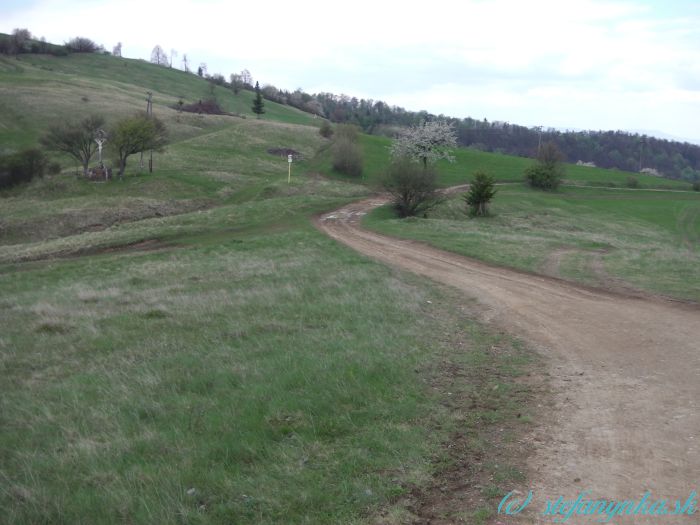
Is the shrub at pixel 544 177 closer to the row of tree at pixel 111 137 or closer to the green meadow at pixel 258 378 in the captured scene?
the row of tree at pixel 111 137

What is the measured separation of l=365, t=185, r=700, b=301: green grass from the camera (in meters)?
19.2

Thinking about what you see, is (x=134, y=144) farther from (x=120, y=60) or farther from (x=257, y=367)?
(x=120, y=60)

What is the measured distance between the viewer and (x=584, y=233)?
1500 inches

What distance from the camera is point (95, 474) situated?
19.5 ft

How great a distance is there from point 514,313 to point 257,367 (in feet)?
22.3

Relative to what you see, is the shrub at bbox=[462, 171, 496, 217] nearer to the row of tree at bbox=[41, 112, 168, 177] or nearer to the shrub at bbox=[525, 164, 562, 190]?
the row of tree at bbox=[41, 112, 168, 177]

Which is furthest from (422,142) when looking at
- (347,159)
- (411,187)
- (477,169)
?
(411,187)

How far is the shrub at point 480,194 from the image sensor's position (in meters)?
42.2

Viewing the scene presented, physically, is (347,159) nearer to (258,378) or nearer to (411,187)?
(411,187)

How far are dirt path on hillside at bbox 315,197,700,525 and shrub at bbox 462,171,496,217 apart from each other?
25.2m

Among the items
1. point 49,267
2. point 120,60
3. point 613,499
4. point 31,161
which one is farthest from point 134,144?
point 120,60

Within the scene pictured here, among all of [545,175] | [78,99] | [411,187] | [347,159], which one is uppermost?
[78,99]

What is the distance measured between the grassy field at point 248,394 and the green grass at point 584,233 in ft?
20.4

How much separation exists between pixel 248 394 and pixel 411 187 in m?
30.9
